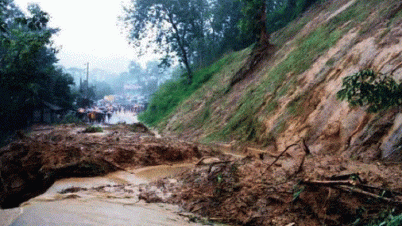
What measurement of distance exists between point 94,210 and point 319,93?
9.03 meters

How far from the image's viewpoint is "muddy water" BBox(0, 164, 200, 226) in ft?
12.2

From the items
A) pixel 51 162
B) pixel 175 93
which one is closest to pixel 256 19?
pixel 51 162

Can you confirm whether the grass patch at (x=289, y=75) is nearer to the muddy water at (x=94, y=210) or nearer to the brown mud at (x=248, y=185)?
the brown mud at (x=248, y=185)

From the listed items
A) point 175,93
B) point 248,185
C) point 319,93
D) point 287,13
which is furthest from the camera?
point 175,93

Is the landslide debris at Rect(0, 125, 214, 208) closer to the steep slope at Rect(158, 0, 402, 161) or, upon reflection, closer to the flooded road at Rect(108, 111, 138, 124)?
the steep slope at Rect(158, 0, 402, 161)

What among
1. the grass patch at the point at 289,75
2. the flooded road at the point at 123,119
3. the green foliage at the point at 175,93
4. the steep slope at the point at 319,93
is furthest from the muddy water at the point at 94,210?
the flooded road at the point at 123,119

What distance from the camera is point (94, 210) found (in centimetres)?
443

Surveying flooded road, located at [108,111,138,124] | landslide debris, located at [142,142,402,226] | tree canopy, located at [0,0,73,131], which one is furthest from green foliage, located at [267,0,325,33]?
landslide debris, located at [142,142,402,226]

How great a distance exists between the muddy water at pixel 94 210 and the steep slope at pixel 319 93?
495 cm

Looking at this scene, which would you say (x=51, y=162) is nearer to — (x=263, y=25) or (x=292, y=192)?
(x=292, y=192)

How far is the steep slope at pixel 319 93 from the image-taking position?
877cm

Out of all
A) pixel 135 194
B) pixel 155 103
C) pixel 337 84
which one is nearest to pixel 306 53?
pixel 337 84

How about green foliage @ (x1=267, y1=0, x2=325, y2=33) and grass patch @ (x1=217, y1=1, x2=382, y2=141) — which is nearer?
grass patch @ (x1=217, y1=1, x2=382, y2=141)

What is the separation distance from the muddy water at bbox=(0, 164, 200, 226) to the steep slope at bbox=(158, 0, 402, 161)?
4.95 m
